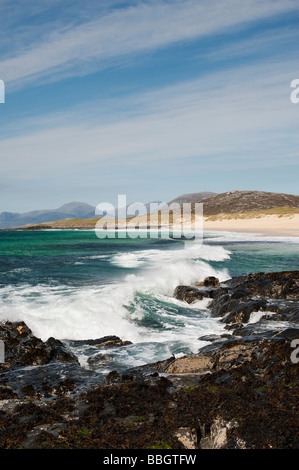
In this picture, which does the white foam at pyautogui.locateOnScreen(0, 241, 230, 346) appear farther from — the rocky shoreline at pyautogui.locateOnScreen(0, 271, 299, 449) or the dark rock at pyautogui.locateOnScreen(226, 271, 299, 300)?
the dark rock at pyautogui.locateOnScreen(226, 271, 299, 300)

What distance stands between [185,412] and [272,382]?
2.58 meters

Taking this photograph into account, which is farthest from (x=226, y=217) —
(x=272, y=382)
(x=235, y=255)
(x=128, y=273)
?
(x=272, y=382)

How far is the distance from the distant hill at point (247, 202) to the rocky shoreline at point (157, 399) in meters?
126

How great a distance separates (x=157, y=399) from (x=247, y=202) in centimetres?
14531

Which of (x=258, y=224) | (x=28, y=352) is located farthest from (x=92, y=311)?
(x=258, y=224)

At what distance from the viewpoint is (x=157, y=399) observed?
7918 mm

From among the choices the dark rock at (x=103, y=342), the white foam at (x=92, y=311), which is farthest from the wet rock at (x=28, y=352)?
the white foam at (x=92, y=311)

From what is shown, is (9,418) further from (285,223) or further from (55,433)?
(285,223)

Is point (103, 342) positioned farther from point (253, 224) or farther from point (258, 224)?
point (253, 224)

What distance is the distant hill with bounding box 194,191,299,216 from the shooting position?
13725 cm

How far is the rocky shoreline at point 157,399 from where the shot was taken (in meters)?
6.24

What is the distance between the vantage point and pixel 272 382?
27.7ft

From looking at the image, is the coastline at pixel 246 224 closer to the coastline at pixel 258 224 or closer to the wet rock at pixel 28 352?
the coastline at pixel 258 224
